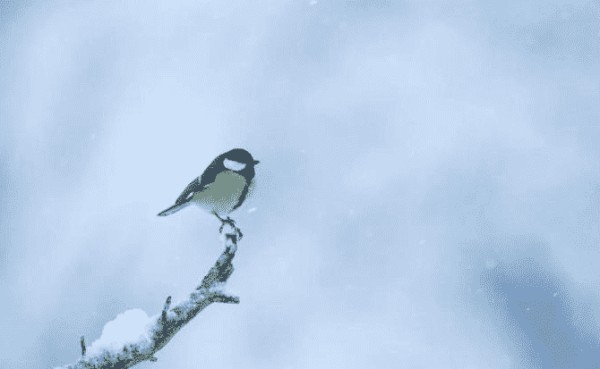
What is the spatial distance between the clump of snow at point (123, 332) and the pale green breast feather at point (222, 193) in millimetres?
2701

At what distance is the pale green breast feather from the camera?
23.2 feet

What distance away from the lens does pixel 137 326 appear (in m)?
4.38

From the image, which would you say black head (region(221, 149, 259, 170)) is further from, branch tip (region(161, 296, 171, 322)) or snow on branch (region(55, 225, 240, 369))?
branch tip (region(161, 296, 171, 322))

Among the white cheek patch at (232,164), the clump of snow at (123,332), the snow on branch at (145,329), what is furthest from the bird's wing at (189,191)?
the clump of snow at (123,332)

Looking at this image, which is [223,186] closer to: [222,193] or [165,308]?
[222,193]

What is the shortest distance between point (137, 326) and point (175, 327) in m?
0.28

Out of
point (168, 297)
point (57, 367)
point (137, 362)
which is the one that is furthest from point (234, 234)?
point (57, 367)

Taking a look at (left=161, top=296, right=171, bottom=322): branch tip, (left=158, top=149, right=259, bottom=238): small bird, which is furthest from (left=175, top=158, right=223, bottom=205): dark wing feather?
(left=161, top=296, right=171, bottom=322): branch tip

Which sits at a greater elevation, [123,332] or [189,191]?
[189,191]

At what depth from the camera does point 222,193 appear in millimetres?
7133

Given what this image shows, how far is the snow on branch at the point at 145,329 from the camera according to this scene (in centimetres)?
407

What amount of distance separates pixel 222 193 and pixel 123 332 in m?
3.04

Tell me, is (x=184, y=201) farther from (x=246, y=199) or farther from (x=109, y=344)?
(x=109, y=344)

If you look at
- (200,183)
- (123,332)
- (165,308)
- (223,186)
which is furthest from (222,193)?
(123,332)
